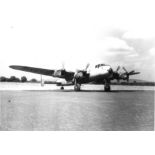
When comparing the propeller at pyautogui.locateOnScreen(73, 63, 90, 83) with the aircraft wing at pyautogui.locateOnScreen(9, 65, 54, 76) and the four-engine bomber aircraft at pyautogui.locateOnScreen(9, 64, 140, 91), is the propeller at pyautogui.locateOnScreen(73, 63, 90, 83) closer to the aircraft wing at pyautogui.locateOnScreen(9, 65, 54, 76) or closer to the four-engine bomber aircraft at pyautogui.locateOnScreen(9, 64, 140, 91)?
the four-engine bomber aircraft at pyautogui.locateOnScreen(9, 64, 140, 91)

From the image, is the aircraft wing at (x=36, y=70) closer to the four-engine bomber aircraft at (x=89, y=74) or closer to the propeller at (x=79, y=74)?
the four-engine bomber aircraft at (x=89, y=74)

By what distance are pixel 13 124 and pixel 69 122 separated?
1981 mm

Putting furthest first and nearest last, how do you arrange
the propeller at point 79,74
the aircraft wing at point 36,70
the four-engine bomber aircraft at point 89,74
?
1. the aircraft wing at point 36,70
2. the propeller at point 79,74
3. the four-engine bomber aircraft at point 89,74

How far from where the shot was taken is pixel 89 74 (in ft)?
90.2

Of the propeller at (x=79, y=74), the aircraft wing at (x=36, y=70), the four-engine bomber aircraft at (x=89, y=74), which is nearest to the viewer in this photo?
the four-engine bomber aircraft at (x=89, y=74)

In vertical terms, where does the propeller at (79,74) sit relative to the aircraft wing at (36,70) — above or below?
below

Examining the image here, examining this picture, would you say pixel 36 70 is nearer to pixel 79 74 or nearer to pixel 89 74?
pixel 79 74

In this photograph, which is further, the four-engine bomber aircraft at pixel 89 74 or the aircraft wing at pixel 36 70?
the aircraft wing at pixel 36 70

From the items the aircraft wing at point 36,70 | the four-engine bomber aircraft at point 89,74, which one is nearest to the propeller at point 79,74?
the four-engine bomber aircraft at point 89,74

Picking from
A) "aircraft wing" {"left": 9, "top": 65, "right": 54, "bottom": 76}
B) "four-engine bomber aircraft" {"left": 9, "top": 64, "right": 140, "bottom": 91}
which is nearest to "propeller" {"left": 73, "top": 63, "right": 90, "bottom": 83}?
"four-engine bomber aircraft" {"left": 9, "top": 64, "right": 140, "bottom": 91}

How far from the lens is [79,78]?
92.9ft

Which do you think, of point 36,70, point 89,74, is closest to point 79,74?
point 89,74

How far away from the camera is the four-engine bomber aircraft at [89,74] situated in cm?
2520
